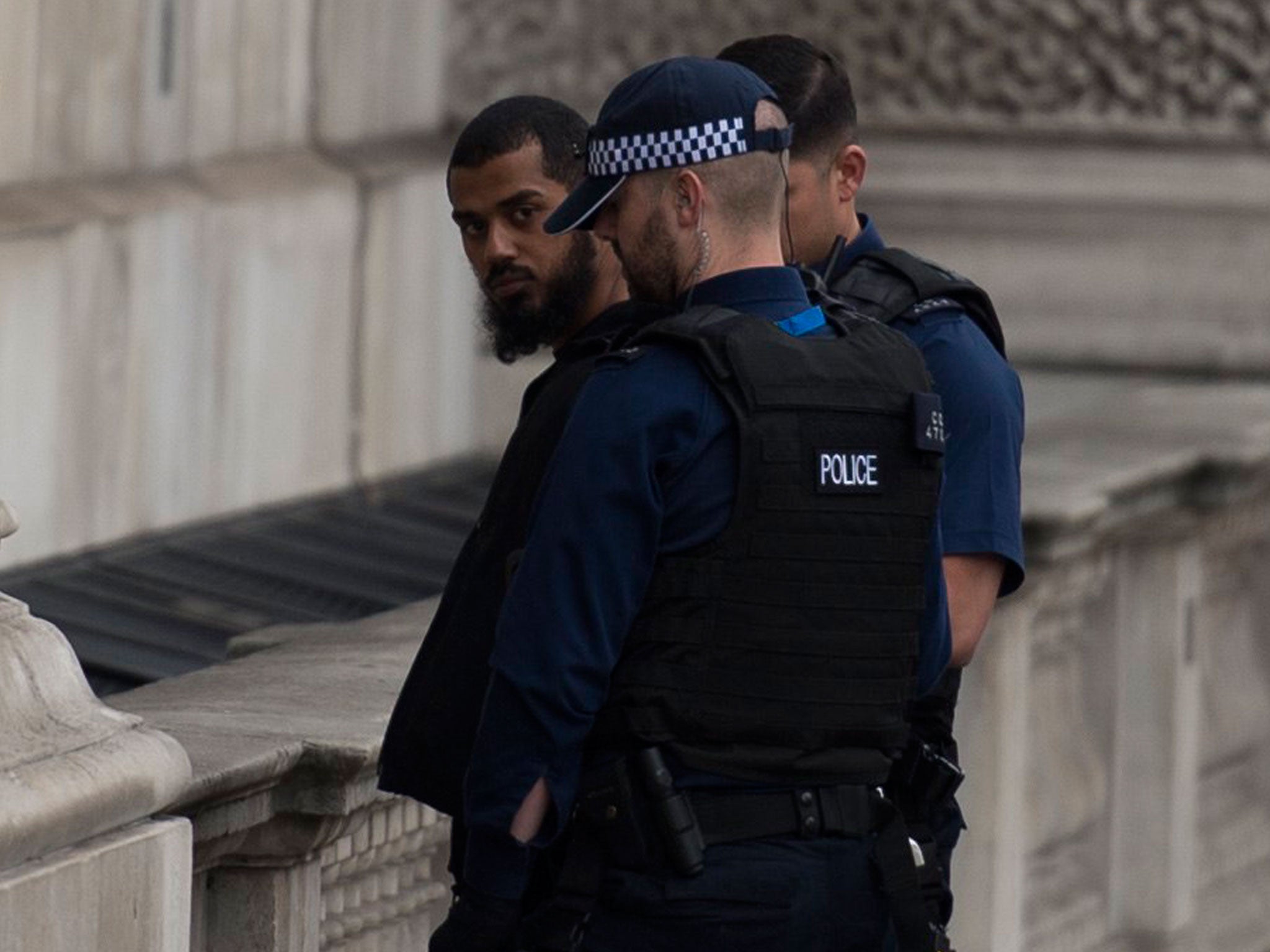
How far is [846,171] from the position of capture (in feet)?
13.5

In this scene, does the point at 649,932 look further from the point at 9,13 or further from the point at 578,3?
the point at 578,3

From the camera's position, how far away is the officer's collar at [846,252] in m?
4.08

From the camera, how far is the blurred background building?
154 inches

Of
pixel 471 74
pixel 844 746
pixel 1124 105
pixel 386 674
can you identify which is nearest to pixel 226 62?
pixel 471 74

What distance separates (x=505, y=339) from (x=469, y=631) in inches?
20.7

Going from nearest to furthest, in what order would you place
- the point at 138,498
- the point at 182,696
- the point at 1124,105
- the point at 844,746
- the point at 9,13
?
the point at 844,746, the point at 182,696, the point at 9,13, the point at 138,498, the point at 1124,105

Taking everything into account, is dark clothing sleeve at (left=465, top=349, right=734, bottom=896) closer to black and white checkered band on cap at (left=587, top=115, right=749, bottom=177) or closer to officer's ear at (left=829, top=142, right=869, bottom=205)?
black and white checkered band on cap at (left=587, top=115, right=749, bottom=177)

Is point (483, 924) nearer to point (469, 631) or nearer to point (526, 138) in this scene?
point (469, 631)

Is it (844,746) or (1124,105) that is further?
(1124,105)

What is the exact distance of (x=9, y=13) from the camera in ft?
22.3

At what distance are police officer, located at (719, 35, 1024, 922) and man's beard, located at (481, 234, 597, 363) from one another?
25 cm

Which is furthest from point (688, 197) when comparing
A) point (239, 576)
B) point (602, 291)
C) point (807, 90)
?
point (239, 576)

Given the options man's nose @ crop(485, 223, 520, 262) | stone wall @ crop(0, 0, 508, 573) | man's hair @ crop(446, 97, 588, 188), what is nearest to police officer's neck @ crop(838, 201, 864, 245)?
man's hair @ crop(446, 97, 588, 188)

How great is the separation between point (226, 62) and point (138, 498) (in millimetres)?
1147
